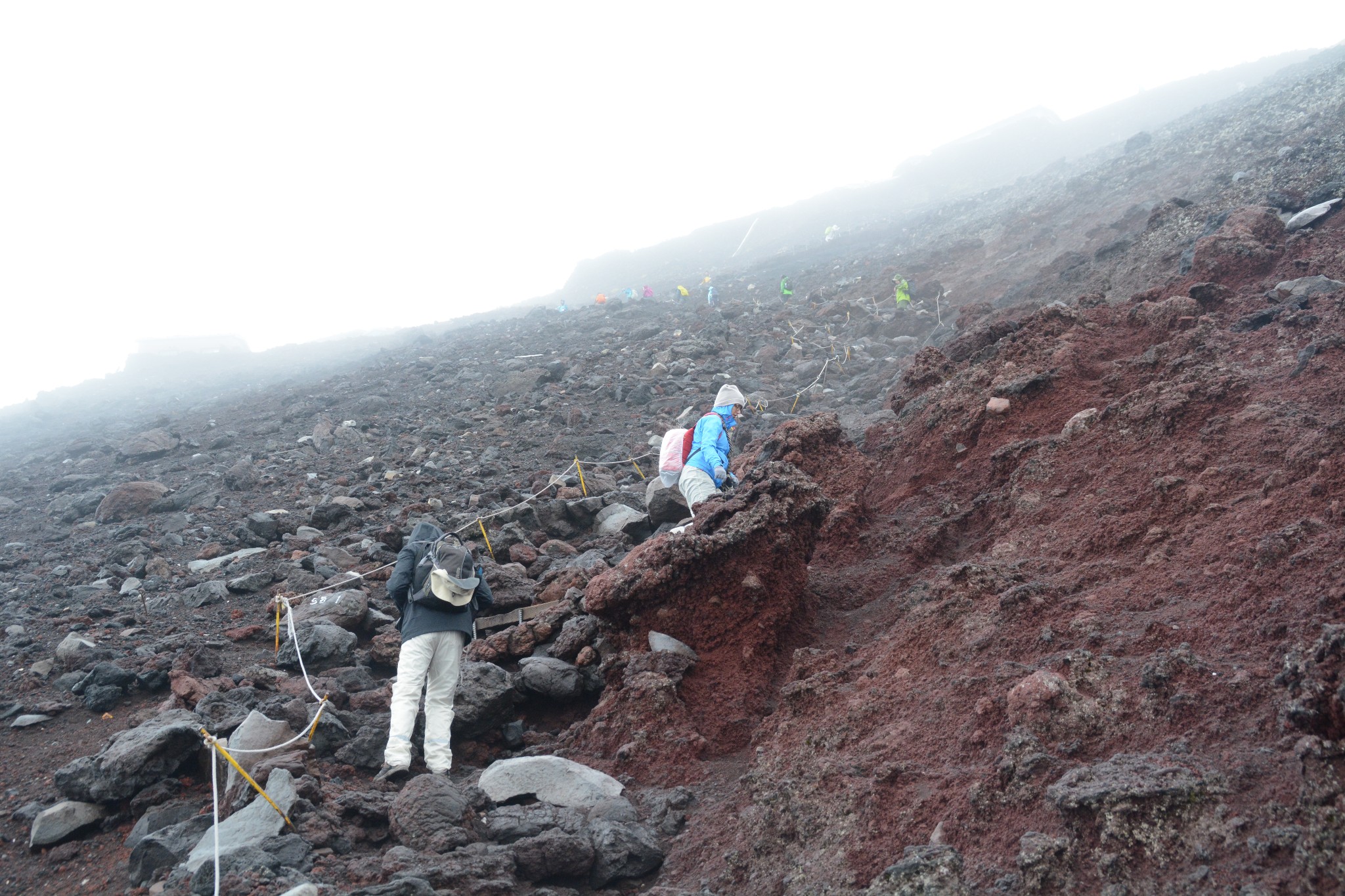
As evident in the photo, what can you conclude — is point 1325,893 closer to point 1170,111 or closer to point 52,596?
point 52,596

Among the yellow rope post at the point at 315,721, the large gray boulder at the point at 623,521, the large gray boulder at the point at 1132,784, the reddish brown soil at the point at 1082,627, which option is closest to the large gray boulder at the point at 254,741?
the yellow rope post at the point at 315,721

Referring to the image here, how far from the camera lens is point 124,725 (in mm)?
5082

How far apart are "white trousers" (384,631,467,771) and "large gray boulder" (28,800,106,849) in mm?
1548

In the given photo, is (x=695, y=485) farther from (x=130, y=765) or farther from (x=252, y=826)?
(x=130, y=765)

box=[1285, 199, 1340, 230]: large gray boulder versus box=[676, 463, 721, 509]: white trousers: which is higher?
box=[1285, 199, 1340, 230]: large gray boulder

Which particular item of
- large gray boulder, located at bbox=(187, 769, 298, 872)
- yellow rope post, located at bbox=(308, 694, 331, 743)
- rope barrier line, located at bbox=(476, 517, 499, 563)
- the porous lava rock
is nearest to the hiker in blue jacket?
the porous lava rock

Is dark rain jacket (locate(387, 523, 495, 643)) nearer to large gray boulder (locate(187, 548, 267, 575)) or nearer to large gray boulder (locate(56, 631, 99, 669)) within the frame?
large gray boulder (locate(56, 631, 99, 669))

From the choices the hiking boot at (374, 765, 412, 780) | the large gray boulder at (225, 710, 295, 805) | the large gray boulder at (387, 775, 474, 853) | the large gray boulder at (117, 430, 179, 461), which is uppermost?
the large gray boulder at (117, 430, 179, 461)

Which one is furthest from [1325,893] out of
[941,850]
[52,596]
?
[52,596]

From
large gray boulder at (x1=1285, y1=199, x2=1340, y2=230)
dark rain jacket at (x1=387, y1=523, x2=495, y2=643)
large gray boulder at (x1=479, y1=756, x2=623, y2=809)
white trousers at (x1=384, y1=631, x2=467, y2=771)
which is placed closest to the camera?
large gray boulder at (x1=479, y1=756, x2=623, y2=809)

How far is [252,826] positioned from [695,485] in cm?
433

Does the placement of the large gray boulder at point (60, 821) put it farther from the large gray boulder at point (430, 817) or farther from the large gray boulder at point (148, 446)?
the large gray boulder at point (148, 446)

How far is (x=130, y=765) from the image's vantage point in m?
4.06

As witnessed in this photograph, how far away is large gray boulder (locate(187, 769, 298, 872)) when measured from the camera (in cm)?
335
